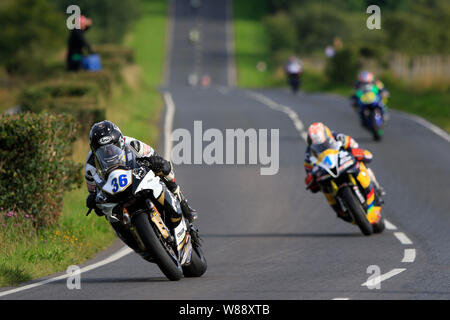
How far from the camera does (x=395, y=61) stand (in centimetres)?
4872

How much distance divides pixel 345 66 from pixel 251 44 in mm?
47475

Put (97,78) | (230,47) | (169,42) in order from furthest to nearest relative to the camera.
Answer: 1. (169,42)
2. (230,47)
3. (97,78)

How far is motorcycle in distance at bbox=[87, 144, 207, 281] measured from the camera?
10508 millimetres

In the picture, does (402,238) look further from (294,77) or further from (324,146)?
(294,77)

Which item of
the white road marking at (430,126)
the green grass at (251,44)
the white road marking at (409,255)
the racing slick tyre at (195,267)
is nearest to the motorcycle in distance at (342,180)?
the white road marking at (409,255)

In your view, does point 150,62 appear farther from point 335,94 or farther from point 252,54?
point 335,94

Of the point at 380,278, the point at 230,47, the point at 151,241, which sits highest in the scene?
the point at 230,47

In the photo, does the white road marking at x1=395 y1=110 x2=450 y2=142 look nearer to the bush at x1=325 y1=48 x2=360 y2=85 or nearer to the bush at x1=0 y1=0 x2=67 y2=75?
the bush at x1=0 y1=0 x2=67 y2=75

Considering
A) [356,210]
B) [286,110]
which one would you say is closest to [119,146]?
[356,210]

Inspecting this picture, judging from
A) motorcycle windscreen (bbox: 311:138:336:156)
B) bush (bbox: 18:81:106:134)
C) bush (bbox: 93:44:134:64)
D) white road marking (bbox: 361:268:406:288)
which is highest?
bush (bbox: 93:44:134:64)

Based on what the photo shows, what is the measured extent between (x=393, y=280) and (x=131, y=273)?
291 centimetres

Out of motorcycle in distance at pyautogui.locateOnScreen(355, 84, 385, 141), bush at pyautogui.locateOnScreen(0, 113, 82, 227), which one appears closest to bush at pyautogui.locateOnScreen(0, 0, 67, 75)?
motorcycle in distance at pyautogui.locateOnScreen(355, 84, 385, 141)

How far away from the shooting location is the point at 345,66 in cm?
5150

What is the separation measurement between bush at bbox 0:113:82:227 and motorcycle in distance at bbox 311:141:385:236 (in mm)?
3571
